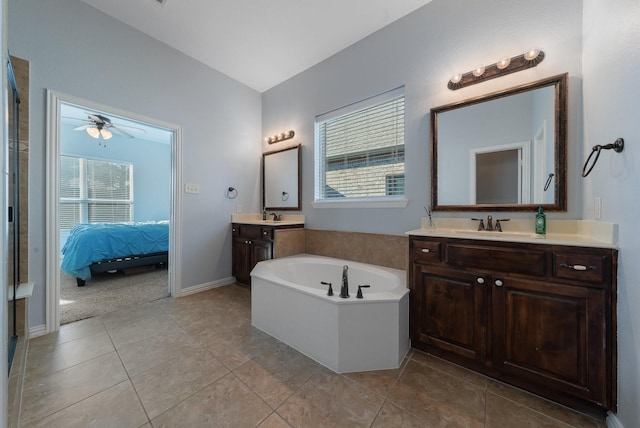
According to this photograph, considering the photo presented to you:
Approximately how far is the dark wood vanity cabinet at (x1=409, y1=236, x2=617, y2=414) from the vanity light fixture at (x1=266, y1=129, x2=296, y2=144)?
221 cm

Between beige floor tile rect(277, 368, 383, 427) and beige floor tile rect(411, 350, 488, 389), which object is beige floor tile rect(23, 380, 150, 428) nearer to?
beige floor tile rect(277, 368, 383, 427)

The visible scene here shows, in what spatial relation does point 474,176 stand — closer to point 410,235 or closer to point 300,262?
point 410,235

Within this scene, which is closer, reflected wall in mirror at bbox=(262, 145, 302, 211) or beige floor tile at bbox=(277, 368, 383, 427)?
beige floor tile at bbox=(277, 368, 383, 427)

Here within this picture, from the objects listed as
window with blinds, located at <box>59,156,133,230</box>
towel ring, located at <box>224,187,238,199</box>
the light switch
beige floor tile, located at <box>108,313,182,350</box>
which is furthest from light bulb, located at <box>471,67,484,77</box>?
window with blinds, located at <box>59,156,133,230</box>

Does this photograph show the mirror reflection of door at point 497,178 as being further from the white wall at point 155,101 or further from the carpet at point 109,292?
the carpet at point 109,292

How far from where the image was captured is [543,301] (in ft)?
4.21

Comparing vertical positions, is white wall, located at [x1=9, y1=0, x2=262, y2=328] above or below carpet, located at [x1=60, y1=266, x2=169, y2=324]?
above

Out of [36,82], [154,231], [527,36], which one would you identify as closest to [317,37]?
[527,36]

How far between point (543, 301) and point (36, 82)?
12.7ft

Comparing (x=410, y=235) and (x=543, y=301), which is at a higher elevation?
(x=410, y=235)

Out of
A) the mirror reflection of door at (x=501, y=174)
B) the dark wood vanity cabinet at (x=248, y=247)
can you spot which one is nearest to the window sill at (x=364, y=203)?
the mirror reflection of door at (x=501, y=174)

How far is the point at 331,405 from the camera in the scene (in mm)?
1268

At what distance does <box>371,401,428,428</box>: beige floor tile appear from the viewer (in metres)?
1.16

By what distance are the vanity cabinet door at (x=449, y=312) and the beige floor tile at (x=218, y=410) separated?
44.6 inches
